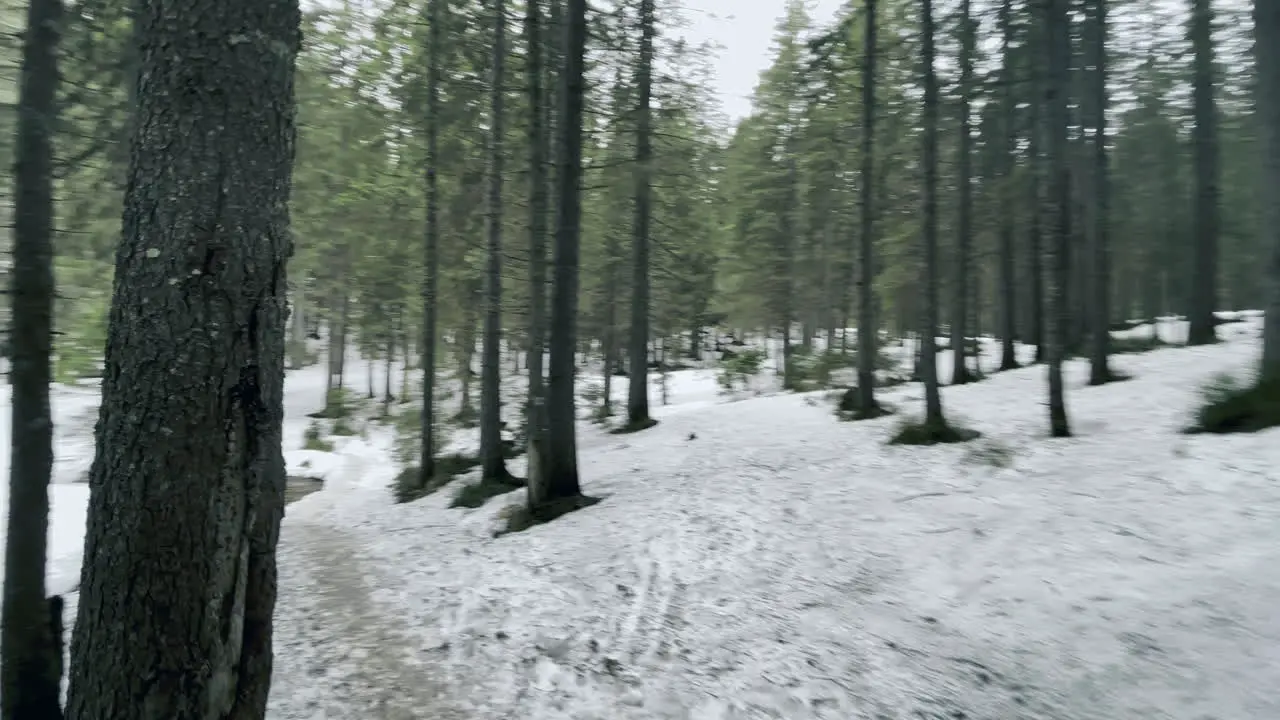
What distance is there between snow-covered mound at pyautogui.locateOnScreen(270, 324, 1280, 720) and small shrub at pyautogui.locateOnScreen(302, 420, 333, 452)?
14587 millimetres

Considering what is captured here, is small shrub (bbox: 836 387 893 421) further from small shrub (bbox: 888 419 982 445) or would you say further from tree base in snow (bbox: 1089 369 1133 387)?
tree base in snow (bbox: 1089 369 1133 387)

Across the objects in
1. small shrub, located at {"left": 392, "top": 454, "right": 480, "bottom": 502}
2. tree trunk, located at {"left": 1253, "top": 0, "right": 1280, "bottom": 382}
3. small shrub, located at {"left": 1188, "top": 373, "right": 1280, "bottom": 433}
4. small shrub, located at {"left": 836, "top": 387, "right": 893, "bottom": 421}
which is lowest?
small shrub, located at {"left": 392, "top": 454, "right": 480, "bottom": 502}

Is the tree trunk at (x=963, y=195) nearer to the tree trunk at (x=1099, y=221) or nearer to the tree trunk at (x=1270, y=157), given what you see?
the tree trunk at (x=1099, y=221)

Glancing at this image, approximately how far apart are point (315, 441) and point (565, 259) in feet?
60.1

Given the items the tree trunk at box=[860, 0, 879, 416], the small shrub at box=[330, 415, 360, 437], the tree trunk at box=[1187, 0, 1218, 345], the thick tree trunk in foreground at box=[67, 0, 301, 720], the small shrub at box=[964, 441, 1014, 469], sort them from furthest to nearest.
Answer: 1. the small shrub at box=[330, 415, 360, 437]
2. the tree trunk at box=[1187, 0, 1218, 345]
3. the tree trunk at box=[860, 0, 879, 416]
4. the small shrub at box=[964, 441, 1014, 469]
5. the thick tree trunk in foreground at box=[67, 0, 301, 720]

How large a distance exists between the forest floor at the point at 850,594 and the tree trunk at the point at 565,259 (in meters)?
0.99

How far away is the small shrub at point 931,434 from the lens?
994 cm

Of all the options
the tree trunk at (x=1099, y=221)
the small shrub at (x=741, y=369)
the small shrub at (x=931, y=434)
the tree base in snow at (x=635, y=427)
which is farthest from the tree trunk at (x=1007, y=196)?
the tree base in snow at (x=635, y=427)

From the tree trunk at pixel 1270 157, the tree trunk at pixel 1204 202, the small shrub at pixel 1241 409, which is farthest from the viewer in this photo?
the tree trunk at pixel 1204 202

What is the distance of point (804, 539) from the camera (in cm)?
677

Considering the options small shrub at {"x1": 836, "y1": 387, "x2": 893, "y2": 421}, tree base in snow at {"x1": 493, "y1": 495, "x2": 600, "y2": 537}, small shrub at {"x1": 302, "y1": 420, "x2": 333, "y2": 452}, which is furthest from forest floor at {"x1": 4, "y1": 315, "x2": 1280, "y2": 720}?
small shrub at {"x1": 302, "y1": 420, "x2": 333, "y2": 452}

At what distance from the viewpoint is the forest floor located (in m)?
4.15

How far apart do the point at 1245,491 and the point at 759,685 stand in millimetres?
4519

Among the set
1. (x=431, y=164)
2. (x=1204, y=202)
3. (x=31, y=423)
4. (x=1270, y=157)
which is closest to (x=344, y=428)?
(x=431, y=164)
